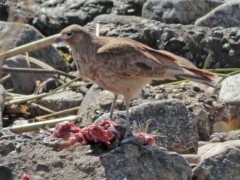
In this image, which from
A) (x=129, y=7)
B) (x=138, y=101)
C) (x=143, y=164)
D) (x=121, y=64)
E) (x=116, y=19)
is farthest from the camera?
(x=129, y=7)

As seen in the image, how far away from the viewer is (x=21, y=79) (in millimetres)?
13328

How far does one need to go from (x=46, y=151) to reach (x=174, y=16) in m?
7.85

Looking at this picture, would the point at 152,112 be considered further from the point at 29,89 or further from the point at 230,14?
the point at 230,14

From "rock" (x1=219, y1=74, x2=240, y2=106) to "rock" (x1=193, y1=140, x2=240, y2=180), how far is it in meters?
2.78

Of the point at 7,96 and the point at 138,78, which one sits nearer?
the point at 138,78

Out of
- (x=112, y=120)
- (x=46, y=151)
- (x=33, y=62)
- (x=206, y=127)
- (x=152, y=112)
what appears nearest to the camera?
(x=46, y=151)

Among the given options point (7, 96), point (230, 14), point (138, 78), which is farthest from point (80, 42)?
point (230, 14)

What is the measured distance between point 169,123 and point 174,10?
6.15m

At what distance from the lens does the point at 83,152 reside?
325 inches

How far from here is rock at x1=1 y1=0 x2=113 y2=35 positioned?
15906 mm

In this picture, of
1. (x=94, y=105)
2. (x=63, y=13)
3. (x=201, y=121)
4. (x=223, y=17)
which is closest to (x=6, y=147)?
(x=94, y=105)

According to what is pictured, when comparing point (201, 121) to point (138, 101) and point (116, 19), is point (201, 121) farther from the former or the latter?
point (116, 19)

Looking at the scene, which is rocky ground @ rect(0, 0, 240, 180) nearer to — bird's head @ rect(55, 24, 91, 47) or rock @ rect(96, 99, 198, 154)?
rock @ rect(96, 99, 198, 154)

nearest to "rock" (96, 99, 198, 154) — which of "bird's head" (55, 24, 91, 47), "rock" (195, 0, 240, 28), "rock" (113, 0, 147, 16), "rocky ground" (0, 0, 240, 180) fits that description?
"rocky ground" (0, 0, 240, 180)
